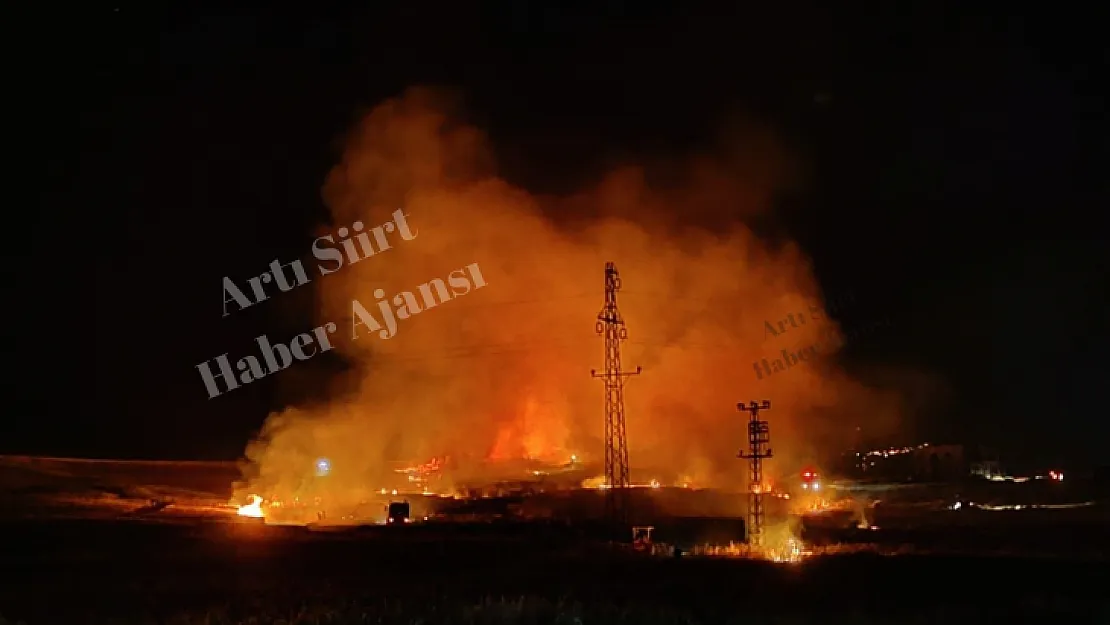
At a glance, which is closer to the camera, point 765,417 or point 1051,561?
point 1051,561

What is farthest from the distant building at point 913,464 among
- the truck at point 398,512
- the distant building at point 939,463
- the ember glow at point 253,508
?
the ember glow at point 253,508

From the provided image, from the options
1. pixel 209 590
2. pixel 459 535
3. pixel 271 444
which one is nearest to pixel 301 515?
pixel 271 444

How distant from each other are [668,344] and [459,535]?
39868mm

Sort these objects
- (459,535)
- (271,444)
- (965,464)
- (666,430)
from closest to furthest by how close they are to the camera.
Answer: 1. (459,535)
2. (271,444)
3. (666,430)
4. (965,464)

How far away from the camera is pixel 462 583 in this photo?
28.2m

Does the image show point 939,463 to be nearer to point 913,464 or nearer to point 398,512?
point 913,464

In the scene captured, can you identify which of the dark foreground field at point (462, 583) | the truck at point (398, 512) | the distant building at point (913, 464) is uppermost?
the distant building at point (913, 464)

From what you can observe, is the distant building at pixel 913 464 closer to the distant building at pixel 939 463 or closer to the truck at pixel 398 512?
the distant building at pixel 939 463

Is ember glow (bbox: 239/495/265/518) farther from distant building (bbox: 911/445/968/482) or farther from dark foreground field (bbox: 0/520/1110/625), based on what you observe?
distant building (bbox: 911/445/968/482)

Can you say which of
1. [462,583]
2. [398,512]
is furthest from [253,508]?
[462,583]

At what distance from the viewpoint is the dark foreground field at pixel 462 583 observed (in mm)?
21734

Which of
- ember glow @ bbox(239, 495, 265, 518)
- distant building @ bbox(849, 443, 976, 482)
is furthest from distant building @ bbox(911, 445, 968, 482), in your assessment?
ember glow @ bbox(239, 495, 265, 518)

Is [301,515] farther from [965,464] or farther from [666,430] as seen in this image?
[965,464]

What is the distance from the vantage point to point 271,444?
68.7 m
